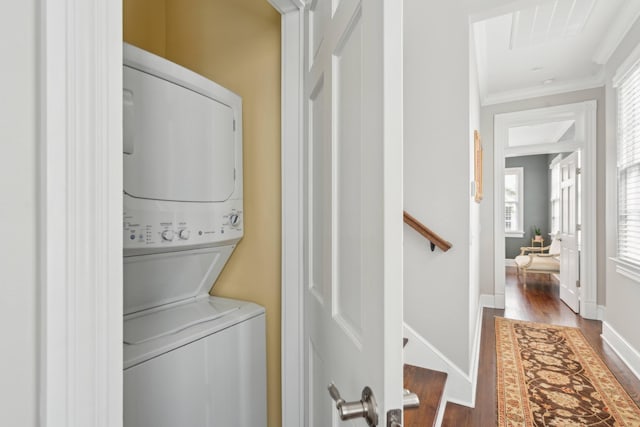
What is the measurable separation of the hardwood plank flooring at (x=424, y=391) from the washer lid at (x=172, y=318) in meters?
0.95

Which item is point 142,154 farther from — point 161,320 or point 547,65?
point 547,65

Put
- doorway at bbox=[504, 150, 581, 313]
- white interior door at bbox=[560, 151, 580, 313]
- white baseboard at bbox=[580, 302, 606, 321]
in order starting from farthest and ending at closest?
doorway at bbox=[504, 150, 581, 313], white interior door at bbox=[560, 151, 580, 313], white baseboard at bbox=[580, 302, 606, 321]

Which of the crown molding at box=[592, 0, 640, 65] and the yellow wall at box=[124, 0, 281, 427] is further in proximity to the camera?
the crown molding at box=[592, 0, 640, 65]

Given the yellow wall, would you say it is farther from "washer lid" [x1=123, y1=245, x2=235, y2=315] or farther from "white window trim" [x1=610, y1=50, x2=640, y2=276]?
"white window trim" [x1=610, y1=50, x2=640, y2=276]

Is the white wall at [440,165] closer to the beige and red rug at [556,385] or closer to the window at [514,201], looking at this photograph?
the beige and red rug at [556,385]

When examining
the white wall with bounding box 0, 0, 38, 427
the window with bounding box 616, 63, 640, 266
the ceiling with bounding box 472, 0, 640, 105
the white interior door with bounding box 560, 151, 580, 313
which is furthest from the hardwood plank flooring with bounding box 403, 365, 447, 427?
the white interior door with bounding box 560, 151, 580, 313

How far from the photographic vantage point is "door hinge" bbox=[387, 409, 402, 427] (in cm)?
54

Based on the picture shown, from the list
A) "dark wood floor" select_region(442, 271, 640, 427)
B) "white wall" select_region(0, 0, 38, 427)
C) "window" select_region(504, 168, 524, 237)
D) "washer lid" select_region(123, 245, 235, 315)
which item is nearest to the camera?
"white wall" select_region(0, 0, 38, 427)

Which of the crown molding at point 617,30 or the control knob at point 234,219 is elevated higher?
the crown molding at point 617,30

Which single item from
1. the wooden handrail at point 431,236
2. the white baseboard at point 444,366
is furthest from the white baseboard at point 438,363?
the wooden handrail at point 431,236

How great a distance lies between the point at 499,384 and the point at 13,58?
2.84 m

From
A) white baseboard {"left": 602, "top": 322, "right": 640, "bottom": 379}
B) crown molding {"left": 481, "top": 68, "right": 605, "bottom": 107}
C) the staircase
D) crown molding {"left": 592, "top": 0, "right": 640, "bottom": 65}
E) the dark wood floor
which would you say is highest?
crown molding {"left": 592, "top": 0, "right": 640, "bottom": 65}

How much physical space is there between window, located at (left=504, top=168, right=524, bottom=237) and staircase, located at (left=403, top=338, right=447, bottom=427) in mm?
6442

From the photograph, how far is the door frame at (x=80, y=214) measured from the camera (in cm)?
45
